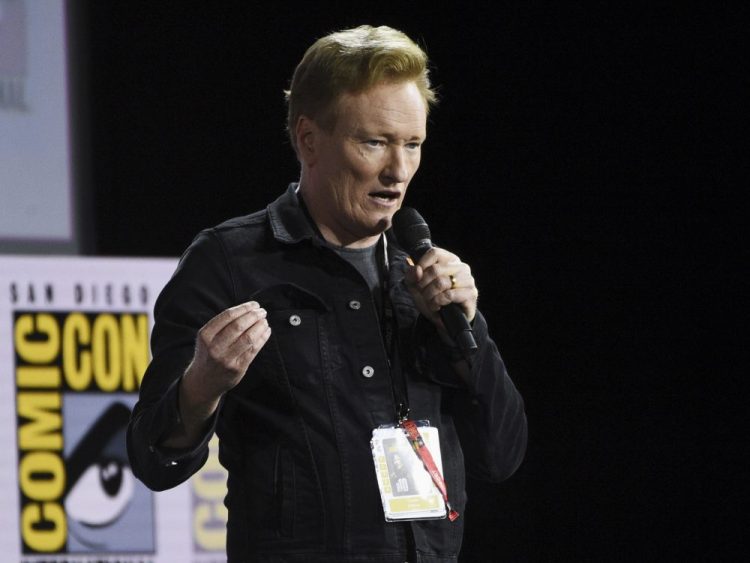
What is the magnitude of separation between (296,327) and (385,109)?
0.32m

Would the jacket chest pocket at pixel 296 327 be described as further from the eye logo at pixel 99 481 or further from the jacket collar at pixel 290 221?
the eye logo at pixel 99 481

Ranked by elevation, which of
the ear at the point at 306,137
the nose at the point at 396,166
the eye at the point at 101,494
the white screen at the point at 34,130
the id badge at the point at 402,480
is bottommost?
the id badge at the point at 402,480

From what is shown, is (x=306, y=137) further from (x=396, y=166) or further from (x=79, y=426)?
(x=79, y=426)

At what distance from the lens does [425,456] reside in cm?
152

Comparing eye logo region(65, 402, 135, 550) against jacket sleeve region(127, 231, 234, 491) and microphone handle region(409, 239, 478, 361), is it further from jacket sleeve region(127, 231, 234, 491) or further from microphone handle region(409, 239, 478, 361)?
microphone handle region(409, 239, 478, 361)

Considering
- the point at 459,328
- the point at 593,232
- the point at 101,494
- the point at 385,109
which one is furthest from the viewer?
the point at 593,232

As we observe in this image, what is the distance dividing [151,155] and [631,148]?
4.86 feet

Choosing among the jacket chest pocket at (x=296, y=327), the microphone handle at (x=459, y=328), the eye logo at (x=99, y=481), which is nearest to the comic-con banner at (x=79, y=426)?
the eye logo at (x=99, y=481)

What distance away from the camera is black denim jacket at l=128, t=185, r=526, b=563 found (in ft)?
4.90

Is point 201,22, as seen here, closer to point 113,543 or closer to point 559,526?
point 113,543

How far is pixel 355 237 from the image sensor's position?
1674 mm

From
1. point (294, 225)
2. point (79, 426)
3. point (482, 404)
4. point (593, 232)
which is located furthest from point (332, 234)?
point (593, 232)

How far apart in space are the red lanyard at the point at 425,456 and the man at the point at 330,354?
20 mm

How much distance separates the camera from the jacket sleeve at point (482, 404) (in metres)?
1.61
